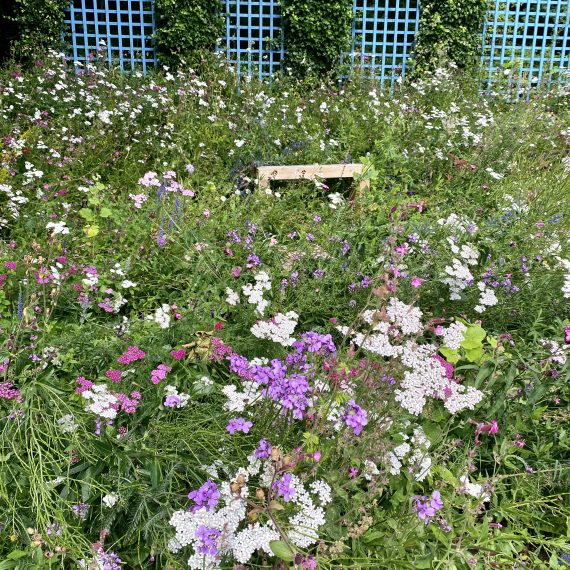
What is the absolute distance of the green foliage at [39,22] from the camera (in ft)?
23.0

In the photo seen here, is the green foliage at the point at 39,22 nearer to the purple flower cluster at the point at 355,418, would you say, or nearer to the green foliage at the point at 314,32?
the green foliage at the point at 314,32

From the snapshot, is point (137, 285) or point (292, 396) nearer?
point (292, 396)

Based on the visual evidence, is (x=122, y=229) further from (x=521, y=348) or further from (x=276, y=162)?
(x=521, y=348)

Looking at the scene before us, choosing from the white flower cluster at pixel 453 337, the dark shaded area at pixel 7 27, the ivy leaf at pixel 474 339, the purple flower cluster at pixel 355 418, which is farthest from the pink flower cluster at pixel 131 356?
the dark shaded area at pixel 7 27

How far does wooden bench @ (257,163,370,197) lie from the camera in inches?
160

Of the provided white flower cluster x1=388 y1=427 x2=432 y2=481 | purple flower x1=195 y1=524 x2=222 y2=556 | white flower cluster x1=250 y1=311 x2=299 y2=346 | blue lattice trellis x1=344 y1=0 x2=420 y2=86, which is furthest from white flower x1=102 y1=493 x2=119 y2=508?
blue lattice trellis x1=344 y1=0 x2=420 y2=86

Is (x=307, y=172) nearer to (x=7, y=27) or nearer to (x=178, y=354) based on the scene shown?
(x=178, y=354)

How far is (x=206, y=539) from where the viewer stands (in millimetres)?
1273

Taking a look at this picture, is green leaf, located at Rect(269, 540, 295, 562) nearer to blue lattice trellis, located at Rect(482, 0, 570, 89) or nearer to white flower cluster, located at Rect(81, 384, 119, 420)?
white flower cluster, located at Rect(81, 384, 119, 420)

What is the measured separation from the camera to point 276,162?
4449 millimetres

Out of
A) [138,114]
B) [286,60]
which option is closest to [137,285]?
[138,114]

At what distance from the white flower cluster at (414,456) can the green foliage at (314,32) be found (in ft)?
21.5

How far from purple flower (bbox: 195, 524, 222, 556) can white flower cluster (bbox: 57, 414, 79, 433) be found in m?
0.57

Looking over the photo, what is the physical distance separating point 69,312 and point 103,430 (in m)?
1.08
